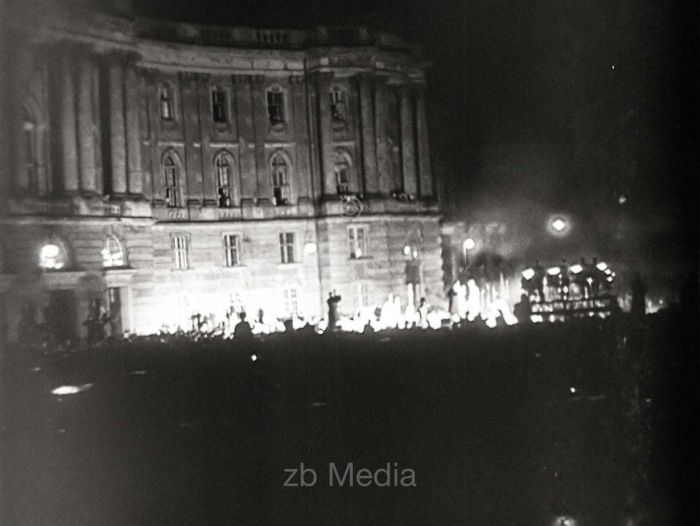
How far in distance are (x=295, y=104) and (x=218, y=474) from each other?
2.38 metres

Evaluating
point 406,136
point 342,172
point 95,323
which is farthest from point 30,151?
point 406,136

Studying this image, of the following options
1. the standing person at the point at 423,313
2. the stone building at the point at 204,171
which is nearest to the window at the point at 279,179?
the stone building at the point at 204,171

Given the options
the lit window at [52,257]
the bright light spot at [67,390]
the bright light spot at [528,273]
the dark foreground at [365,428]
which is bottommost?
the dark foreground at [365,428]

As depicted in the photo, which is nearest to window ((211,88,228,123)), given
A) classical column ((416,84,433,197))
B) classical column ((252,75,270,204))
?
classical column ((252,75,270,204))

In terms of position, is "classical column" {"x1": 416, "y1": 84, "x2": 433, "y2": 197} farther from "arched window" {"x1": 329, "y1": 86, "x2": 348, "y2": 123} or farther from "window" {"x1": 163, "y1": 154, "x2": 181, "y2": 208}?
"window" {"x1": 163, "y1": 154, "x2": 181, "y2": 208}

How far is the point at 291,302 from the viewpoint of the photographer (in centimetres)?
512

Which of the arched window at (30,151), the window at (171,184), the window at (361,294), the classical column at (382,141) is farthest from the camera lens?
the classical column at (382,141)

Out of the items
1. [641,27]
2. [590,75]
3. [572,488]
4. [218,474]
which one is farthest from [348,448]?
[641,27]

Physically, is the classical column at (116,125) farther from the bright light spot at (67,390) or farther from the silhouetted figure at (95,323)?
the bright light spot at (67,390)

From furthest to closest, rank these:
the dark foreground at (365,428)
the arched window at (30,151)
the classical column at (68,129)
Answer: the classical column at (68,129), the arched window at (30,151), the dark foreground at (365,428)

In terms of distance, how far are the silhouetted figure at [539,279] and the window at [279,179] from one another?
1.69m

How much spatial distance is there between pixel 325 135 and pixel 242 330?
140 cm

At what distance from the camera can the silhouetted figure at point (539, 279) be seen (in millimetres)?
5316

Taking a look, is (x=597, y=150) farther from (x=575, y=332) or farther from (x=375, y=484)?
(x=375, y=484)
